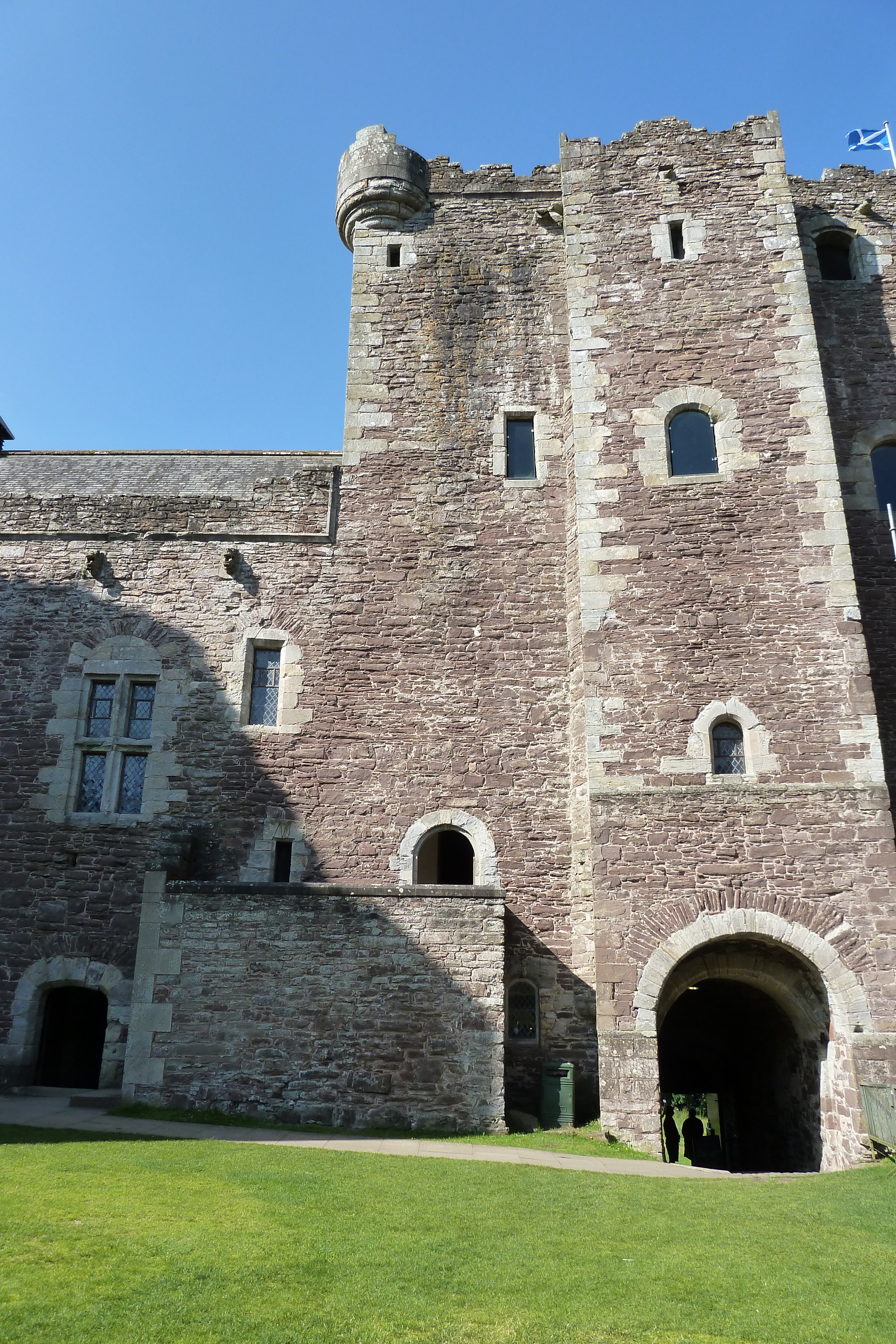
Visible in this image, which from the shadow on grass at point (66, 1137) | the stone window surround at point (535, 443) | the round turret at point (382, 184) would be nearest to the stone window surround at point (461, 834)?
the shadow on grass at point (66, 1137)

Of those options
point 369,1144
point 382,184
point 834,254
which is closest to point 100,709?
point 369,1144

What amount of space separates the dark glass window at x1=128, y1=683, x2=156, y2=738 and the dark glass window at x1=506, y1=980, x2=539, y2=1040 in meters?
6.44

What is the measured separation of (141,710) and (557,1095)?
25.9ft

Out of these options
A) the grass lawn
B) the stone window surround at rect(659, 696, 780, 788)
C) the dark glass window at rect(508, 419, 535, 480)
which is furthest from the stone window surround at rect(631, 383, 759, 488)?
the grass lawn

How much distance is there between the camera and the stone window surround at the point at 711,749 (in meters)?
11.7

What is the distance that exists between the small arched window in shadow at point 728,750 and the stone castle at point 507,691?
5 cm

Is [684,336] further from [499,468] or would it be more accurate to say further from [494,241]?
[494,241]

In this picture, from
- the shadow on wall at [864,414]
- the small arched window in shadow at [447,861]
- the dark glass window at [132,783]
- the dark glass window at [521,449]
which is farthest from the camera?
the dark glass window at [521,449]

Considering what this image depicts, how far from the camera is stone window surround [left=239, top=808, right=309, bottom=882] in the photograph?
13.2 meters

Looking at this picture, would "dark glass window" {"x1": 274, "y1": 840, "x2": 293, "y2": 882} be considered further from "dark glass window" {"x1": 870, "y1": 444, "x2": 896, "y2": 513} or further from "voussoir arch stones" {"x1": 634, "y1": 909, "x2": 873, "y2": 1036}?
"dark glass window" {"x1": 870, "y1": 444, "x2": 896, "y2": 513}

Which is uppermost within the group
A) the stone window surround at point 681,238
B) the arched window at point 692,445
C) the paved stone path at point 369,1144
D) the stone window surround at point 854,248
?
the stone window surround at point 854,248

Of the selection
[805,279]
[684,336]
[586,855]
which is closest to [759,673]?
[586,855]

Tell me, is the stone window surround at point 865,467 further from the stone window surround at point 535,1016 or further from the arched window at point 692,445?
the stone window surround at point 535,1016

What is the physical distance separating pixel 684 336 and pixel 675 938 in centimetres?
849
